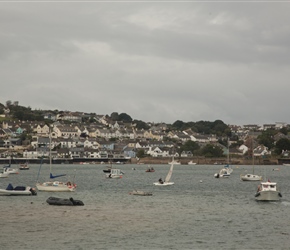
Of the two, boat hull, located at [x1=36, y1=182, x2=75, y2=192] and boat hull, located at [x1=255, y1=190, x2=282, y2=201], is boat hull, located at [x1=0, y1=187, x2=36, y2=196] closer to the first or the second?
boat hull, located at [x1=36, y1=182, x2=75, y2=192]

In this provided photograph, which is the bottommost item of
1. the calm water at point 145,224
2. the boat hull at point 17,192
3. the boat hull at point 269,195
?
the calm water at point 145,224

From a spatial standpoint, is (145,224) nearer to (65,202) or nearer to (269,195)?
(65,202)

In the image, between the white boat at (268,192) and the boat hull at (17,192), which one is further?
the boat hull at (17,192)

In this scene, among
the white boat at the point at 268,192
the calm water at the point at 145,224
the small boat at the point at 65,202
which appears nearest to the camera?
the calm water at the point at 145,224

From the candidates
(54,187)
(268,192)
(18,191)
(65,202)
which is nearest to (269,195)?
(268,192)

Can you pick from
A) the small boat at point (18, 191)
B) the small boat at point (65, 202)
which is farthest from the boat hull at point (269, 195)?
the small boat at point (18, 191)

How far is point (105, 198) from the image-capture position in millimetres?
74312

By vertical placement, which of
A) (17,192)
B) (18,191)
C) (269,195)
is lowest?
(17,192)

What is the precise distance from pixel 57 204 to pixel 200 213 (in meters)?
13.2

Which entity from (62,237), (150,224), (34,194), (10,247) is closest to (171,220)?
(150,224)

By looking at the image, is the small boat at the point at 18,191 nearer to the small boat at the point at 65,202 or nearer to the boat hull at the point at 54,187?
the boat hull at the point at 54,187

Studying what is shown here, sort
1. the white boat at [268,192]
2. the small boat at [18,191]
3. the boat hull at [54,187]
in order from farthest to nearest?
the boat hull at [54,187] → the small boat at [18,191] → the white boat at [268,192]

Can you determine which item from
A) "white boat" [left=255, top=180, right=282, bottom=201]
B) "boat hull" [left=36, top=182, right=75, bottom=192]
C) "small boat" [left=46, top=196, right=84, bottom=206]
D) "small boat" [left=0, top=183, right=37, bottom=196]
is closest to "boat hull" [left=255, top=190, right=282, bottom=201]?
"white boat" [left=255, top=180, right=282, bottom=201]

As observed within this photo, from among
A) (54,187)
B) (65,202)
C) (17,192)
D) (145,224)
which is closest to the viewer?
(145,224)
